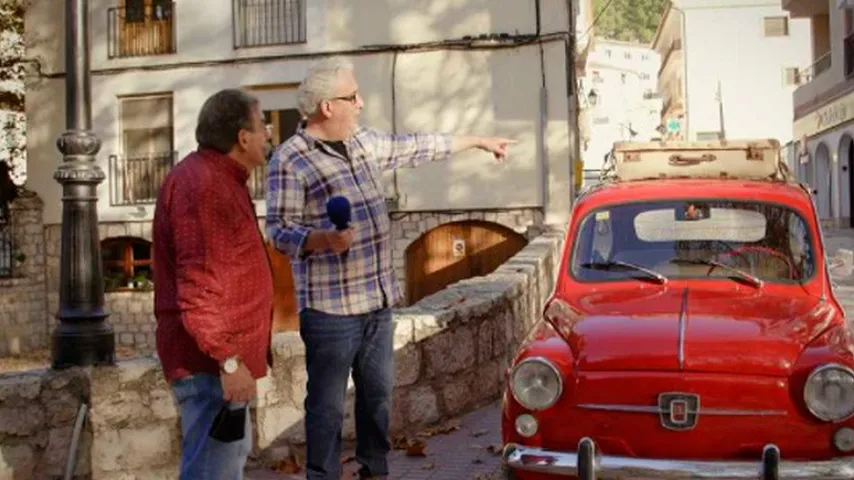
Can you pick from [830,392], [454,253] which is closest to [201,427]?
[830,392]

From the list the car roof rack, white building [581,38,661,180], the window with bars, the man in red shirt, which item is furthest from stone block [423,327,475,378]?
white building [581,38,661,180]

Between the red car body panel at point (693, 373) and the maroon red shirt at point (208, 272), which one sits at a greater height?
the maroon red shirt at point (208, 272)

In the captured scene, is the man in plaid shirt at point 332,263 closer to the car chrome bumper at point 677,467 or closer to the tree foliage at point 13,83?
the car chrome bumper at point 677,467

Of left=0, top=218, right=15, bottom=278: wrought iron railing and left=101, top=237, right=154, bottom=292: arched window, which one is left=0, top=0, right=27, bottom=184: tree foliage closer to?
left=0, top=218, right=15, bottom=278: wrought iron railing

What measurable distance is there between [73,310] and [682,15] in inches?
2051

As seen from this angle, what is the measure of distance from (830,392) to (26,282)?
68.2 ft

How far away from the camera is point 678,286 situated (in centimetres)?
552

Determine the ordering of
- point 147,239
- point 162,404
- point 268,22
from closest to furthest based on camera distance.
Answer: point 162,404, point 268,22, point 147,239

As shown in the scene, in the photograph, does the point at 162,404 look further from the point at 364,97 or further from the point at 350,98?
the point at 364,97

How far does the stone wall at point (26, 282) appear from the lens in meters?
22.2

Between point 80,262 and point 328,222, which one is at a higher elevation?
point 328,222

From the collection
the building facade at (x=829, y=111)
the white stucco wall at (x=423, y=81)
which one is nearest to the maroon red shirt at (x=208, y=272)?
the white stucco wall at (x=423, y=81)

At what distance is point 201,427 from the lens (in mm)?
3729

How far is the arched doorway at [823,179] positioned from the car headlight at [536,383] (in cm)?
3426
